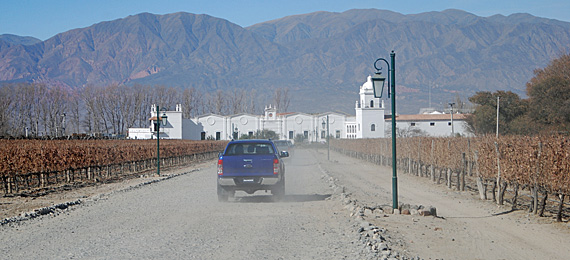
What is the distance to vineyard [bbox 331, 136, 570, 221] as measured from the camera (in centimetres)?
1507

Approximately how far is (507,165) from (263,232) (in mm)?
9227

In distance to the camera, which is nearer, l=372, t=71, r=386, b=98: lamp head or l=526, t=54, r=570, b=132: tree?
l=372, t=71, r=386, b=98: lamp head

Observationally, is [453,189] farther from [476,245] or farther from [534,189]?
[476,245]

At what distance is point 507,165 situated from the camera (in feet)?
59.4

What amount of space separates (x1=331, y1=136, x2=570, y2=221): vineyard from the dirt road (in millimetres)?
842

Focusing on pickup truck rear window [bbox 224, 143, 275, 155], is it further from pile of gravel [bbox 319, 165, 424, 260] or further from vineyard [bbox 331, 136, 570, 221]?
vineyard [bbox 331, 136, 570, 221]

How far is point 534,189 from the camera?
16.0 meters

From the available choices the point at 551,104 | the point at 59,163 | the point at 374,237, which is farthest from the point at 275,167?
the point at 551,104

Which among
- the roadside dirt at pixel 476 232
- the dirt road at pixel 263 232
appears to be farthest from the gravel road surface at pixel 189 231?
the roadside dirt at pixel 476 232

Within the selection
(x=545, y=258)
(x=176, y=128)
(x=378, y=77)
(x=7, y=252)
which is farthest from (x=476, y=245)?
(x=176, y=128)

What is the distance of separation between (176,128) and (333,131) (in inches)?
1363

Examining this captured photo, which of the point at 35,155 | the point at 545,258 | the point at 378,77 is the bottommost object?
the point at 545,258

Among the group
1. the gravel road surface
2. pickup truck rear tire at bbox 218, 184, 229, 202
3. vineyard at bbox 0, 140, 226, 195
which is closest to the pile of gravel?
the gravel road surface

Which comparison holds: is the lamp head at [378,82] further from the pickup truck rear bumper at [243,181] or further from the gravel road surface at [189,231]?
the pickup truck rear bumper at [243,181]
